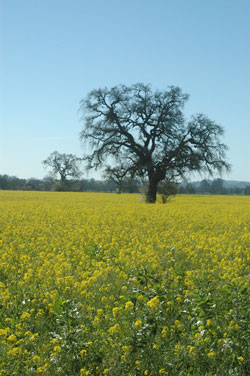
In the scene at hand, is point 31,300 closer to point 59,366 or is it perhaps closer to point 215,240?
point 59,366

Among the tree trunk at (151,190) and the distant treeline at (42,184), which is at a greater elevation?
the distant treeline at (42,184)

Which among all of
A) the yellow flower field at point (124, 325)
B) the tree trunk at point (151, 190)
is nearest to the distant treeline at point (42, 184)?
the tree trunk at point (151, 190)

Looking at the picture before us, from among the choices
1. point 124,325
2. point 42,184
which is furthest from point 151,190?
point 42,184

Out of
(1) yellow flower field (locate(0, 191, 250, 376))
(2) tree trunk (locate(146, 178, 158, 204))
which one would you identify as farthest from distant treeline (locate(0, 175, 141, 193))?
(1) yellow flower field (locate(0, 191, 250, 376))

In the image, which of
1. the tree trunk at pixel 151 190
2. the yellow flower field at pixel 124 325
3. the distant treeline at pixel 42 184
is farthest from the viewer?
the distant treeline at pixel 42 184

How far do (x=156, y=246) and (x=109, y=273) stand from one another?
10.5 feet

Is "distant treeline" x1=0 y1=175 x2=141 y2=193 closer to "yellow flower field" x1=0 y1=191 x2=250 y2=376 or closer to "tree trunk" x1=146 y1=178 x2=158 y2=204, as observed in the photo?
"tree trunk" x1=146 y1=178 x2=158 y2=204

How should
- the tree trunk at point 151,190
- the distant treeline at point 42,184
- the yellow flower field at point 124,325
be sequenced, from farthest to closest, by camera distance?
the distant treeline at point 42,184
the tree trunk at point 151,190
the yellow flower field at point 124,325

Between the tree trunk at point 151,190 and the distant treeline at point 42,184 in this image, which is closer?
the tree trunk at point 151,190

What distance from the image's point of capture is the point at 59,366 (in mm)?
4035

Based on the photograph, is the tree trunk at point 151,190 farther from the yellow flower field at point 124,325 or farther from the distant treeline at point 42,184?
the distant treeline at point 42,184

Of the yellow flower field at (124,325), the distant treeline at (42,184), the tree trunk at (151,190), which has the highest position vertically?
the distant treeline at (42,184)

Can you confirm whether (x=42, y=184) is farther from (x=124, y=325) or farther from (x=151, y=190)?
(x=124, y=325)

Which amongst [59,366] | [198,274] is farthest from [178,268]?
[59,366]
